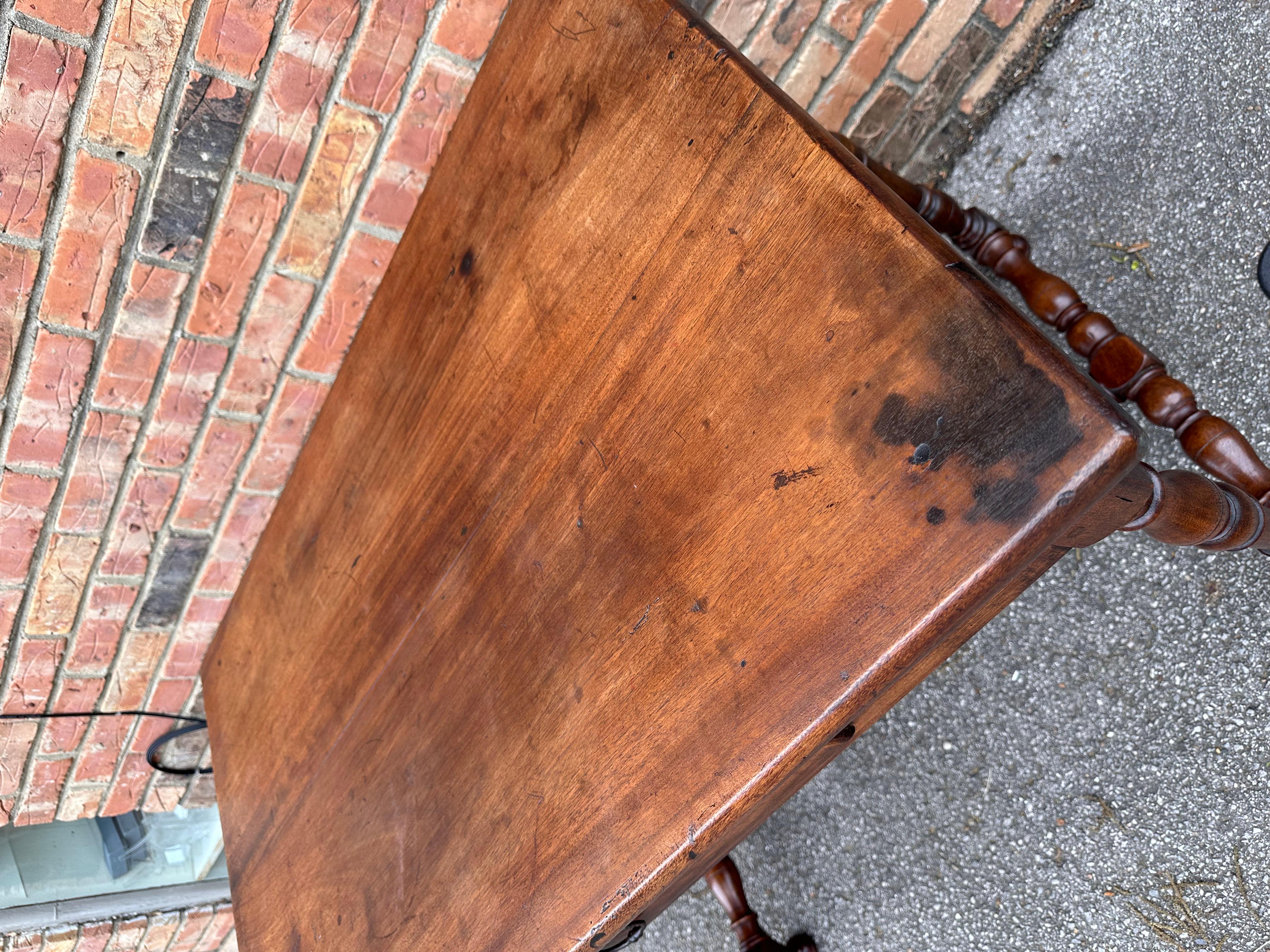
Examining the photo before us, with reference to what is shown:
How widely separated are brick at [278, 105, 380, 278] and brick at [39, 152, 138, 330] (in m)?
0.23

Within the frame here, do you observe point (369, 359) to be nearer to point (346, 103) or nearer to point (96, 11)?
point (346, 103)

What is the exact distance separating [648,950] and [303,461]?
1.48 metres

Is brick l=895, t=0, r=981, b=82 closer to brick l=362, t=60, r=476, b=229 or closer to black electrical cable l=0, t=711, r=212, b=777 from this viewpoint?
brick l=362, t=60, r=476, b=229

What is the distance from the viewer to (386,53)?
4.16ft

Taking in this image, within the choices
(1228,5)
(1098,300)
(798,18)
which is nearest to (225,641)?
(798,18)

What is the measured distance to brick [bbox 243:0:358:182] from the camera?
1.21 metres

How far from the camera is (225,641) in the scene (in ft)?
5.18

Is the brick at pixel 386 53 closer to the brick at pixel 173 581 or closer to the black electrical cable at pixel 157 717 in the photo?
the brick at pixel 173 581

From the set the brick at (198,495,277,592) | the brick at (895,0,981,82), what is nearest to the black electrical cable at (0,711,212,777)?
the brick at (198,495,277,592)

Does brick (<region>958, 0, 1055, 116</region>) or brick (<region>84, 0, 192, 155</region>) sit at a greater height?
brick (<region>958, 0, 1055, 116</region>)

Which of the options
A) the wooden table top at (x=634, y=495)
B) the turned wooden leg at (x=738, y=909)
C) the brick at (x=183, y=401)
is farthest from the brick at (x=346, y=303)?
the turned wooden leg at (x=738, y=909)

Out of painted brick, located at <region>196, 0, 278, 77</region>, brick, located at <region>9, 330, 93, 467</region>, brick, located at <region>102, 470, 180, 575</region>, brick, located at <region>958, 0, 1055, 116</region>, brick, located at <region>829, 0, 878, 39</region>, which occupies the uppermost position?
brick, located at <region>958, 0, 1055, 116</region>

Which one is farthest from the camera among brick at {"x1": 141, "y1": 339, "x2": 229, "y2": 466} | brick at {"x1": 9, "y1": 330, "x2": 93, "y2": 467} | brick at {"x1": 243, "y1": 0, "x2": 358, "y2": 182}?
brick at {"x1": 141, "y1": 339, "x2": 229, "y2": 466}

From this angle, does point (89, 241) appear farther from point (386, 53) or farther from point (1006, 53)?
point (1006, 53)
